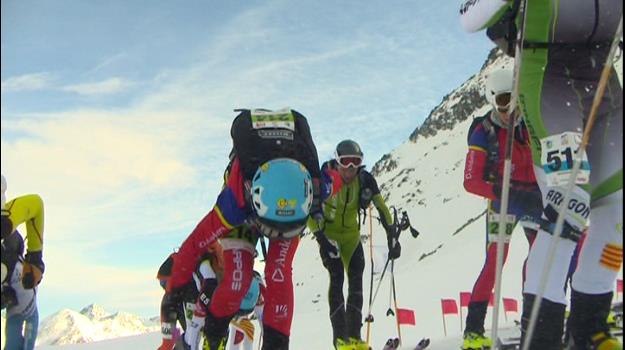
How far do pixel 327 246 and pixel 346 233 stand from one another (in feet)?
1.03

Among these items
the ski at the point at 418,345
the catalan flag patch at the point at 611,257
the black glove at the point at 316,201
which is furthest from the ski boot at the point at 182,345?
the catalan flag patch at the point at 611,257

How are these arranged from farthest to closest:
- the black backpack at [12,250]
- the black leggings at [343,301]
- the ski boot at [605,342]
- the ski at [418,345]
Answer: the ski at [418,345], the black leggings at [343,301], the black backpack at [12,250], the ski boot at [605,342]

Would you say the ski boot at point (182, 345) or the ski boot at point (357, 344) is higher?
the ski boot at point (357, 344)

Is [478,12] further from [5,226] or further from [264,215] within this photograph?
[5,226]

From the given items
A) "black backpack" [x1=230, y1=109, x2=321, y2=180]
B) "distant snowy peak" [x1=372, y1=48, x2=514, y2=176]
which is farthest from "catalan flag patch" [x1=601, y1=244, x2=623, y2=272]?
"distant snowy peak" [x1=372, y1=48, x2=514, y2=176]

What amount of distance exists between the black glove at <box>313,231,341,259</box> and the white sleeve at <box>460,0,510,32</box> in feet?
12.3

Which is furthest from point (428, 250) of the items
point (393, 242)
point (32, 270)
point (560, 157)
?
point (560, 157)

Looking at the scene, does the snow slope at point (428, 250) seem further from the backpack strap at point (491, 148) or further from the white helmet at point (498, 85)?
the white helmet at point (498, 85)

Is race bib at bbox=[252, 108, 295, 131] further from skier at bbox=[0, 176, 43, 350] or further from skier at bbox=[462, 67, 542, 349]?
skier at bbox=[0, 176, 43, 350]

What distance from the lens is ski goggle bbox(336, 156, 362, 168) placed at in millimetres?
7484

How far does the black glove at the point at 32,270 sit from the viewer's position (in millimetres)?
5363

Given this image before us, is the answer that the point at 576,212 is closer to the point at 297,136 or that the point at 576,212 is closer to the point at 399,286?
the point at 297,136

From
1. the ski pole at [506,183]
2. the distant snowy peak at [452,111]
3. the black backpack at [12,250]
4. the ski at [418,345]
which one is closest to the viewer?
the ski pole at [506,183]

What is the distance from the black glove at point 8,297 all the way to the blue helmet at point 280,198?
2270mm
